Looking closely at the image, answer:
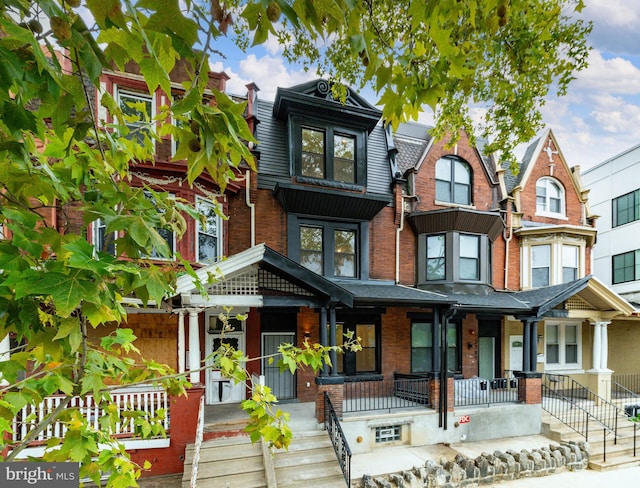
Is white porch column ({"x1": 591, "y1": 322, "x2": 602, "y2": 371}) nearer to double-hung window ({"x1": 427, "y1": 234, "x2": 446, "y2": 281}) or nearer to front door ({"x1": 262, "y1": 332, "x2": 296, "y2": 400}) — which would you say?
double-hung window ({"x1": 427, "y1": 234, "x2": 446, "y2": 281})

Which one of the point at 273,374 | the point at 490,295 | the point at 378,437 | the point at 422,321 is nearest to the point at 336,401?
the point at 378,437

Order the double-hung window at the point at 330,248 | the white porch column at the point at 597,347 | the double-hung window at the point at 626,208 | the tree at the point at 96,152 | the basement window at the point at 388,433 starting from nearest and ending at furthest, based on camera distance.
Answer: the tree at the point at 96,152 → the basement window at the point at 388,433 → the double-hung window at the point at 330,248 → the white porch column at the point at 597,347 → the double-hung window at the point at 626,208

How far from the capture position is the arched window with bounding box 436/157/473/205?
43.3 feet

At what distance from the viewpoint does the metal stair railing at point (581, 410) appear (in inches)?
405

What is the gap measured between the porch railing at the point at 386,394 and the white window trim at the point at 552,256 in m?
6.49

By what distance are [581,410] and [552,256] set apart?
18.5 ft

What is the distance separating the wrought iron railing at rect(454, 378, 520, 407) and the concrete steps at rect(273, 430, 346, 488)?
4808mm

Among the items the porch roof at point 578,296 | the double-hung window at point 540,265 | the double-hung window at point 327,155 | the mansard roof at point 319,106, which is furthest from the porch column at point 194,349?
the double-hung window at point 540,265

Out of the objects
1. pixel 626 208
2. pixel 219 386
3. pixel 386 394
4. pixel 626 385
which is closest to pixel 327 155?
pixel 219 386

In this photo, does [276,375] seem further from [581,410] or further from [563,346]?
[563,346]

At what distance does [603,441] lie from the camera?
384 inches

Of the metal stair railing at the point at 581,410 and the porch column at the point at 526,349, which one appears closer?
the metal stair railing at the point at 581,410

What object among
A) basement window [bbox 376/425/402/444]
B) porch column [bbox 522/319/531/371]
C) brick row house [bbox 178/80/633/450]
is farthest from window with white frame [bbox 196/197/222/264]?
porch column [bbox 522/319/531/371]

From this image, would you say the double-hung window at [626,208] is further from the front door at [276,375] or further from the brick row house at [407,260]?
the front door at [276,375]
